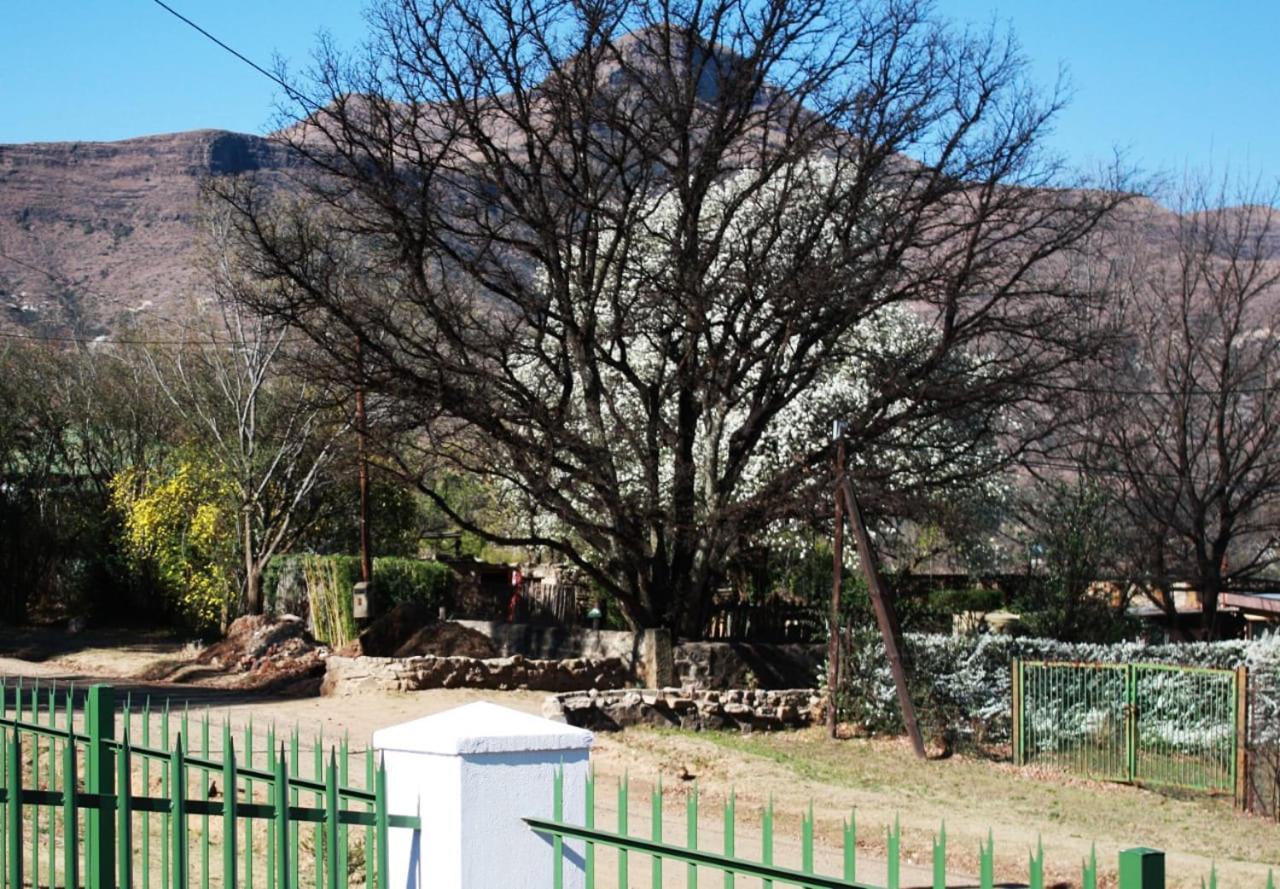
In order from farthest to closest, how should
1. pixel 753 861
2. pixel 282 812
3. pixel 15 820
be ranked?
pixel 15 820 → pixel 282 812 → pixel 753 861

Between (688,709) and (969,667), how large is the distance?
409cm

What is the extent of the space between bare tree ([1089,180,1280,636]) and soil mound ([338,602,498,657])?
15333 mm

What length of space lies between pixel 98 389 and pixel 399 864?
44.4m

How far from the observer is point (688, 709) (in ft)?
71.3

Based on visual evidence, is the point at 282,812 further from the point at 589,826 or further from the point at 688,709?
the point at 688,709

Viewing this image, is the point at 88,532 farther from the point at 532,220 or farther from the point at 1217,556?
the point at 1217,556

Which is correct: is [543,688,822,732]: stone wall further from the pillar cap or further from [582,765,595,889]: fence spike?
[582,765,595,889]: fence spike

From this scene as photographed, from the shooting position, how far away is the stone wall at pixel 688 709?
66.9ft

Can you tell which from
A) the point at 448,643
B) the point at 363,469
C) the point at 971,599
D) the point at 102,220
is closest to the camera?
the point at 448,643

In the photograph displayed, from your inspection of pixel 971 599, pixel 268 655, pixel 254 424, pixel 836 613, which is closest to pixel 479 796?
pixel 836 613

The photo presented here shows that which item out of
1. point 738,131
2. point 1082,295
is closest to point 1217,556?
point 1082,295

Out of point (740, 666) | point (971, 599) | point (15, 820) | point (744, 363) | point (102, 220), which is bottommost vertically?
point (971, 599)

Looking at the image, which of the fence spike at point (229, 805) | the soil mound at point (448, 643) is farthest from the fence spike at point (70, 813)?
the soil mound at point (448, 643)

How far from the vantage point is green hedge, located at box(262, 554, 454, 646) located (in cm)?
3181
